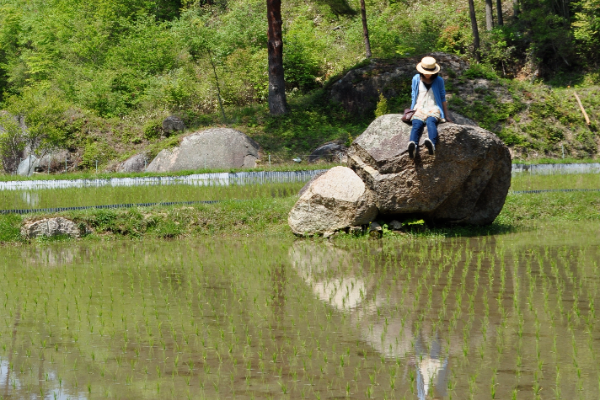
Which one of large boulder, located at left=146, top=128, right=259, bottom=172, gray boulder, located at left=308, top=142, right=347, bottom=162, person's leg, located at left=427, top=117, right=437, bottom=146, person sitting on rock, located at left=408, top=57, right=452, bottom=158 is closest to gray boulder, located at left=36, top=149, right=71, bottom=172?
large boulder, located at left=146, top=128, right=259, bottom=172

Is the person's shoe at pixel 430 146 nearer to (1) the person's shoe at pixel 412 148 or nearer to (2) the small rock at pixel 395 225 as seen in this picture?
(1) the person's shoe at pixel 412 148

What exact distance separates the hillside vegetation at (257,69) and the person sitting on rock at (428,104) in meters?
11.5

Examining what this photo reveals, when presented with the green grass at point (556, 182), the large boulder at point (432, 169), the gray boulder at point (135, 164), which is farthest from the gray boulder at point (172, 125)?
the large boulder at point (432, 169)

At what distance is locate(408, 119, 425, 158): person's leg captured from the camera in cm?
1098

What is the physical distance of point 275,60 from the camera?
25.2m

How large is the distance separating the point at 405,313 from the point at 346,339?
106 cm

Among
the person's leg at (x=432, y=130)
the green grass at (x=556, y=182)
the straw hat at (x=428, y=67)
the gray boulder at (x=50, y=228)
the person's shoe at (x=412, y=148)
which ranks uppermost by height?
the straw hat at (x=428, y=67)

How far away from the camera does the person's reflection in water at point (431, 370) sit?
4.90 meters

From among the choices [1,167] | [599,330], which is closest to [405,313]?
[599,330]

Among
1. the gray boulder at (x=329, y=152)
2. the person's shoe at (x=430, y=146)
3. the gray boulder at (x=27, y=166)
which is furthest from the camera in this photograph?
the gray boulder at (x=27, y=166)

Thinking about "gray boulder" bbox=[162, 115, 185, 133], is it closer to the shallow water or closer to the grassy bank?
the grassy bank

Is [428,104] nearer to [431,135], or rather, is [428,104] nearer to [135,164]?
[431,135]

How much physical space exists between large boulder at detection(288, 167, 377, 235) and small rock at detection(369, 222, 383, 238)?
6.6 inches

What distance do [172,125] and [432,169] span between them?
15.8 m
